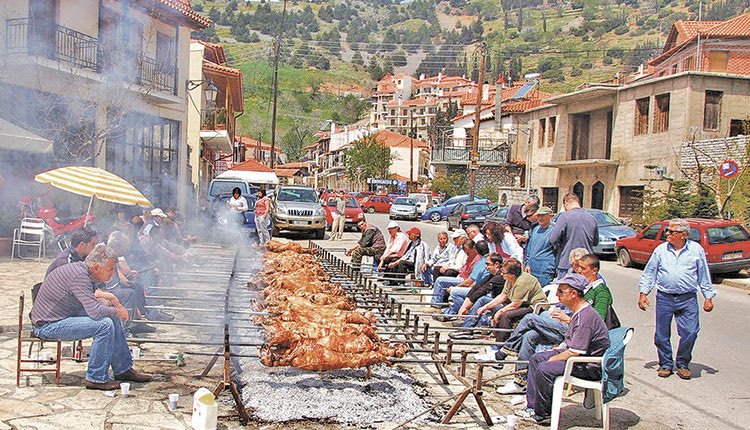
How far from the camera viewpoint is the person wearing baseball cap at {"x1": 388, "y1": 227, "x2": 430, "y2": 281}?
38.7 ft

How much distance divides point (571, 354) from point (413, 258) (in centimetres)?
683

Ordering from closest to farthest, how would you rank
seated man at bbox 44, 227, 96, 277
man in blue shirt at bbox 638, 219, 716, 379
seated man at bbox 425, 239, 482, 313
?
seated man at bbox 44, 227, 96, 277 → man in blue shirt at bbox 638, 219, 716, 379 → seated man at bbox 425, 239, 482, 313

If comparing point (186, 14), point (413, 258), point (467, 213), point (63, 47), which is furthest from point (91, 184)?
point (467, 213)

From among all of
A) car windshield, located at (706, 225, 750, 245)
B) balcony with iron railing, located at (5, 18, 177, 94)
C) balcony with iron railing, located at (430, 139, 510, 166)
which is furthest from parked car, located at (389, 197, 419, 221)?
car windshield, located at (706, 225, 750, 245)

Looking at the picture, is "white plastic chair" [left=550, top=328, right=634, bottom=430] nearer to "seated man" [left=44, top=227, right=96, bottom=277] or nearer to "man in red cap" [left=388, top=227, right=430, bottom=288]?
"seated man" [left=44, top=227, right=96, bottom=277]

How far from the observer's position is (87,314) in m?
5.82

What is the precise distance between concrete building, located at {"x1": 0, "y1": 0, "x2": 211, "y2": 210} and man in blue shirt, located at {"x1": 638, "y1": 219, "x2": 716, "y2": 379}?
12.8 meters

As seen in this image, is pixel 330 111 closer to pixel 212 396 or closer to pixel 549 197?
pixel 549 197

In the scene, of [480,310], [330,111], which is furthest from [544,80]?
[480,310]

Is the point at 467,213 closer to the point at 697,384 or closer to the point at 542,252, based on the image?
the point at 542,252

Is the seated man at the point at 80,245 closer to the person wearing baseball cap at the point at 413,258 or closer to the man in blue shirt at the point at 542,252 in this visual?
the man in blue shirt at the point at 542,252

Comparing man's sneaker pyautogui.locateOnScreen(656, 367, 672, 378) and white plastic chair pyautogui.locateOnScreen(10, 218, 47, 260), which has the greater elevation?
white plastic chair pyautogui.locateOnScreen(10, 218, 47, 260)

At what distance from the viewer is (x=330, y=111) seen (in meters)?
144

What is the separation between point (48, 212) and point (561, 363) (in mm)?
12518
